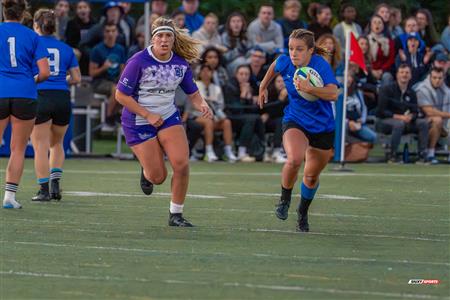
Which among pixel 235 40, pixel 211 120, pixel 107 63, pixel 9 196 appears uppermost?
pixel 235 40

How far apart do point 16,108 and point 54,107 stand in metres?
1.37

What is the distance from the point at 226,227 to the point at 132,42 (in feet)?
39.1

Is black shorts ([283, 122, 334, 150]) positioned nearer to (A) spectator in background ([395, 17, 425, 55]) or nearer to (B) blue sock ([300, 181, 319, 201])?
(B) blue sock ([300, 181, 319, 201])

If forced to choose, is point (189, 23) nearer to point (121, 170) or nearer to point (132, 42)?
point (132, 42)

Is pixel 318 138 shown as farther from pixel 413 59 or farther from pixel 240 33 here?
pixel 413 59

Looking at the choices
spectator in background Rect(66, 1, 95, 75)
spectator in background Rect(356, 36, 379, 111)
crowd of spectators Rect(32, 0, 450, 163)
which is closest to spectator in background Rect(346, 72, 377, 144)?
crowd of spectators Rect(32, 0, 450, 163)

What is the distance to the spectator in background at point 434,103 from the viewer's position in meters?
22.7

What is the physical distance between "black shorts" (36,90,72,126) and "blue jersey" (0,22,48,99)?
1162mm

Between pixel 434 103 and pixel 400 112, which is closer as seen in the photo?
pixel 400 112

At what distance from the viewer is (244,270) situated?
903 cm

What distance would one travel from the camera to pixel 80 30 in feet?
74.8

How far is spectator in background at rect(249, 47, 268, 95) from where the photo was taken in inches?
886

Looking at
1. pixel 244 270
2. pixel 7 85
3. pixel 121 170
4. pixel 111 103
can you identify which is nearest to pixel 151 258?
pixel 244 270

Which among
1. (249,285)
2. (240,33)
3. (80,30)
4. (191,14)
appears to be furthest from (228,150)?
(249,285)
